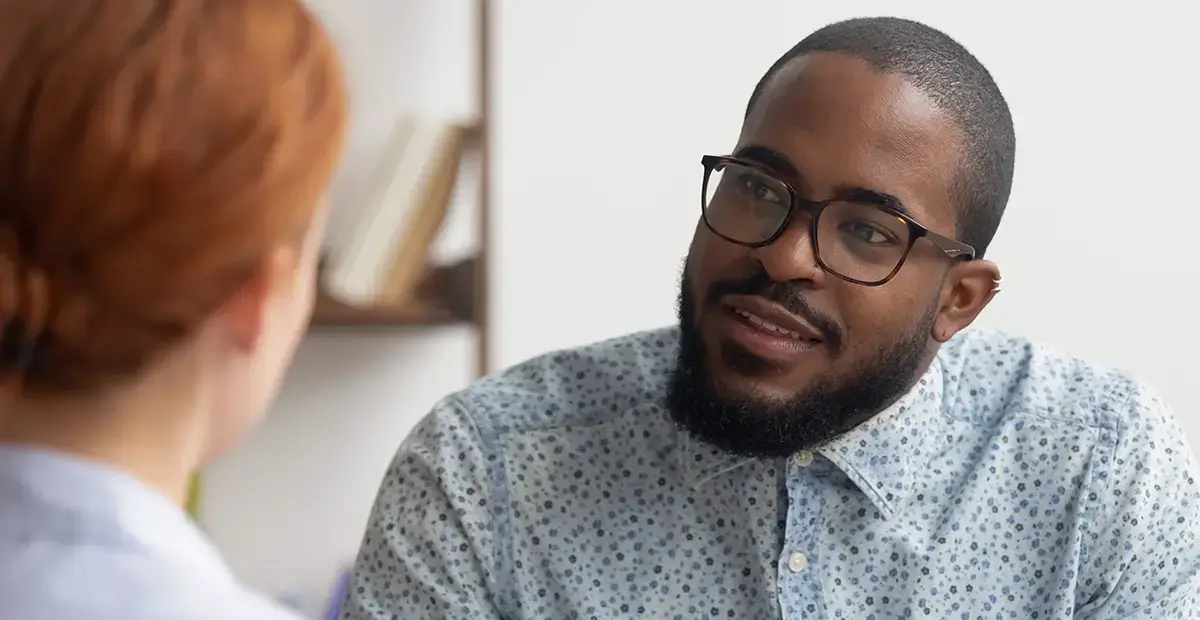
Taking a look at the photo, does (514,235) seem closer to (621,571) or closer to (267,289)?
(621,571)

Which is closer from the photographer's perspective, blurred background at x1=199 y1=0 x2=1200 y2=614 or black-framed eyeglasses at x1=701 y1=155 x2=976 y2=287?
black-framed eyeglasses at x1=701 y1=155 x2=976 y2=287

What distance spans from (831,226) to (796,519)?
268 mm

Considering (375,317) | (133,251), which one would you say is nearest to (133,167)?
(133,251)

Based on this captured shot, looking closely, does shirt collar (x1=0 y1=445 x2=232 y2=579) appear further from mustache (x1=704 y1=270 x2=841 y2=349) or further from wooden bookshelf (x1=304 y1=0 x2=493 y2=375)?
wooden bookshelf (x1=304 y1=0 x2=493 y2=375)

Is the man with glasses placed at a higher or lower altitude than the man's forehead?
lower

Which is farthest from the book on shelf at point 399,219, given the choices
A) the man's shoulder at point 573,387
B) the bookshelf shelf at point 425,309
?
the man's shoulder at point 573,387

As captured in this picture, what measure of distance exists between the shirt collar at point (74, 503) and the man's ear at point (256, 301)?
87 mm

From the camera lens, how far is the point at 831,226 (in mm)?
1150

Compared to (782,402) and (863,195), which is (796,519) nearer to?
(782,402)

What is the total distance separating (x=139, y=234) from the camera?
57cm

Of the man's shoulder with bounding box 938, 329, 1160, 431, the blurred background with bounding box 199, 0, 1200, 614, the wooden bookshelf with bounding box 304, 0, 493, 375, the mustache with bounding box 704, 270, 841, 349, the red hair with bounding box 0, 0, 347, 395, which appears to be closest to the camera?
the red hair with bounding box 0, 0, 347, 395

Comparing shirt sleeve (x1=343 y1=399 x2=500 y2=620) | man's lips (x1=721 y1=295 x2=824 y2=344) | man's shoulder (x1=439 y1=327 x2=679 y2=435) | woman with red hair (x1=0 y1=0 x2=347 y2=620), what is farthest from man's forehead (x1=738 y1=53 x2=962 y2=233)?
woman with red hair (x1=0 y1=0 x2=347 y2=620)

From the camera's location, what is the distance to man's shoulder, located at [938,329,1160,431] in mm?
1244

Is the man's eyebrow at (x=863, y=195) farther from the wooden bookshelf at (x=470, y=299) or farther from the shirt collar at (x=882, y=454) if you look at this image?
the wooden bookshelf at (x=470, y=299)
